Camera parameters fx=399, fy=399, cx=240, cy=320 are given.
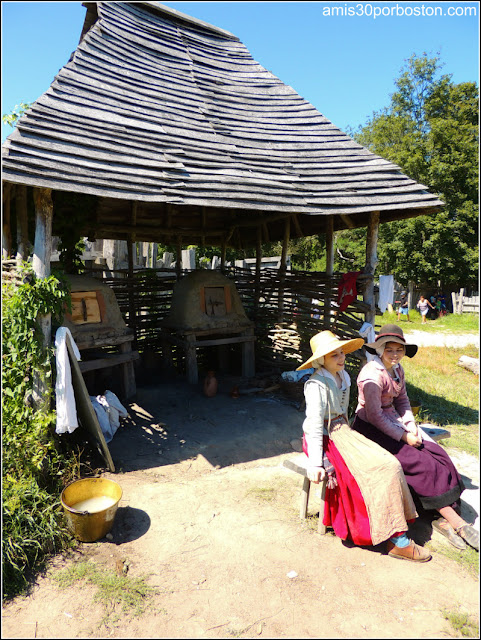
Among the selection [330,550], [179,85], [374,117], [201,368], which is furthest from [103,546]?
[374,117]

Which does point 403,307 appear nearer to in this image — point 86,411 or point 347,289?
point 347,289

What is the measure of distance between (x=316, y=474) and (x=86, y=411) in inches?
111

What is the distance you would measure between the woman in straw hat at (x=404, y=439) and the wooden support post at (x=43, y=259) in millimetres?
3390

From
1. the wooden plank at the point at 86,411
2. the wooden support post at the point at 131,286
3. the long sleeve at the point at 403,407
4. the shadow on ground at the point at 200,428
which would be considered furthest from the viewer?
the wooden support post at the point at 131,286

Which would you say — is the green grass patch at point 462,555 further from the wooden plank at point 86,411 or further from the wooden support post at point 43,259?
the wooden support post at point 43,259

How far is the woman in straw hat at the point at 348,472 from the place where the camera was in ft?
10.9

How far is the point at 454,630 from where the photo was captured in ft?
8.98

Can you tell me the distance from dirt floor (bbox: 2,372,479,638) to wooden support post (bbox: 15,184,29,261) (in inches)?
114

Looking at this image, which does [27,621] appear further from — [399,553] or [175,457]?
[399,553]

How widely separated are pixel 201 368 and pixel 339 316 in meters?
3.96

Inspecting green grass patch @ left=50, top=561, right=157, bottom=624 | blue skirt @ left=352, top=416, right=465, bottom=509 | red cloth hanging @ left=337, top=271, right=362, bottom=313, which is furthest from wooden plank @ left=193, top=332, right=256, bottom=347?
green grass patch @ left=50, top=561, right=157, bottom=624

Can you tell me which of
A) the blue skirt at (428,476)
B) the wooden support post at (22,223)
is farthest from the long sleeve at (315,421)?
the wooden support post at (22,223)

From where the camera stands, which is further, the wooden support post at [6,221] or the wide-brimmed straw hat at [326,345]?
the wooden support post at [6,221]

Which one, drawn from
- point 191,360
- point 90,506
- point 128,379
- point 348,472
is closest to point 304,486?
point 348,472
